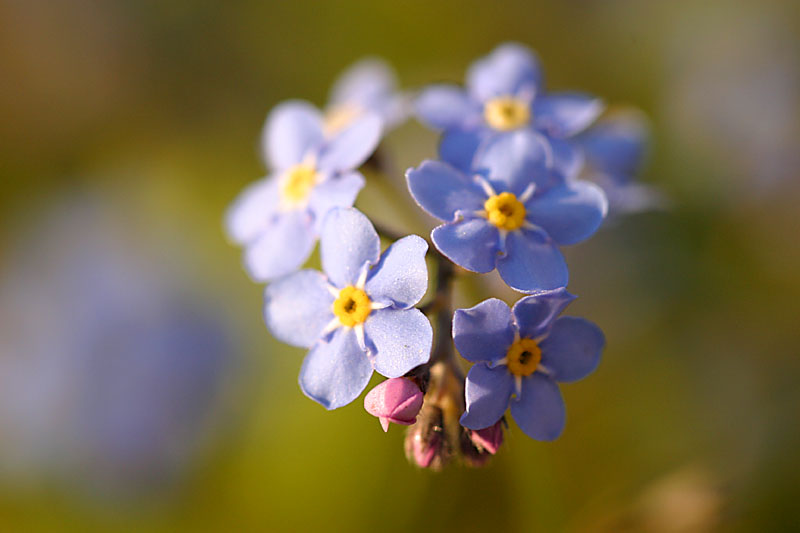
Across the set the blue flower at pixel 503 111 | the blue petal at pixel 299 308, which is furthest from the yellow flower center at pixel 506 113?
the blue petal at pixel 299 308

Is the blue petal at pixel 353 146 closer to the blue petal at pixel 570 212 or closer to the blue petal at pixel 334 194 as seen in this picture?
the blue petal at pixel 334 194

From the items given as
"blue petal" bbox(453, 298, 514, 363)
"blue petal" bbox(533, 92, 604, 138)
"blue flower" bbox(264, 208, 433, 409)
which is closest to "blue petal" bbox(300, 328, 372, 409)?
"blue flower" bbox(264, 208, 433, 409)

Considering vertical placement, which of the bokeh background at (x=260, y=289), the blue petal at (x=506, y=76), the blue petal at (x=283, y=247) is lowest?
the bokeh background at (x=260, y=289)

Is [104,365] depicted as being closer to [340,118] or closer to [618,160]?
[340,118]

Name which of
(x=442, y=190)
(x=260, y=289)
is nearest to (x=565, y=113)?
(x=442, y=190)

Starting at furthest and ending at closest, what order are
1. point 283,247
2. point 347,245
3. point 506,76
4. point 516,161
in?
point 506,76 < point 283,247 < point 516,161 < point 347,245

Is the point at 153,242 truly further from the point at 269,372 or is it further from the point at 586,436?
the point at 586,436
